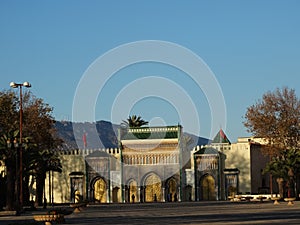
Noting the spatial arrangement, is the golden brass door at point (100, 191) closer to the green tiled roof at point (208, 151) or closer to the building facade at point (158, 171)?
the building facade at point (158, 171)

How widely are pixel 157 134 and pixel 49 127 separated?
18945mm

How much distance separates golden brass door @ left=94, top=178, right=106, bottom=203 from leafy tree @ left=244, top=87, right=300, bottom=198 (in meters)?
22.3

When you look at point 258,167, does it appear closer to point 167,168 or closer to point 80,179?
point 167,168

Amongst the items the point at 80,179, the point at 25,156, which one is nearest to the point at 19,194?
the point at 25,156

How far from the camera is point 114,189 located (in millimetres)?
88688

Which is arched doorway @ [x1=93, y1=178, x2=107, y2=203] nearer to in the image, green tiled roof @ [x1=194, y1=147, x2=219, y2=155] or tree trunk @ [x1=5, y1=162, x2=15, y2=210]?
green tiled roof @ [x1=194, y1=147, x2=219, y2=155]

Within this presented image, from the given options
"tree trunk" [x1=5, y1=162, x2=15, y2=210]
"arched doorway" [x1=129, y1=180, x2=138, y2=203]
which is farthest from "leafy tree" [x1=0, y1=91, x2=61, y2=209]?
"arched doorway" [x1=129, y1=180, x2=138, y2=203]

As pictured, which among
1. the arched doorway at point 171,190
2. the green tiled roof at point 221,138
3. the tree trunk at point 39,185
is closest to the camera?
the tree trunk at point 39,185

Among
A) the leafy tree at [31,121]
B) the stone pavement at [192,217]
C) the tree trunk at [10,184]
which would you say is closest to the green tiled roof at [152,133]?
the leafy tree at [31,121]

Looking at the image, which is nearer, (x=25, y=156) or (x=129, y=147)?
(x=25, y=156)

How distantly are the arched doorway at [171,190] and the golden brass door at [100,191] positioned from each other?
7472mm

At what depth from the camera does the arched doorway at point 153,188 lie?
288ft

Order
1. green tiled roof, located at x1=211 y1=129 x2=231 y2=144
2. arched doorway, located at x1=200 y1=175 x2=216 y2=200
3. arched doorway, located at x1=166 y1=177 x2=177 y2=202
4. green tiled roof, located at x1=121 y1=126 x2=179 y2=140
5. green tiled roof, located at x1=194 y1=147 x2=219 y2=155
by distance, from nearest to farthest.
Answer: green tiled roof, located at x1=194 y1=147 x2=219 y2=155
arched doorway, located at x1=200 y1=175 x2=216 y2=200
arched doorway, located at x1=166 y1=177 x2=177 y2=202
green tiled roof, located at x1=121 y1=126 x2=179 y2=140
green tiled roof, located at x1=211 y1=129 x2=231 y2=144

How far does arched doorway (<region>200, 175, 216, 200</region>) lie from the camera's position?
86.7 metres
